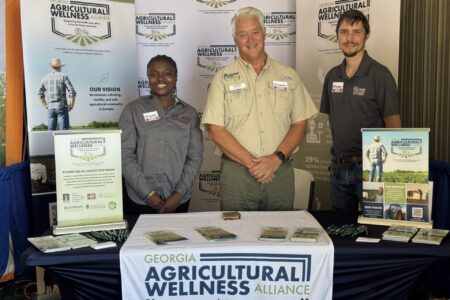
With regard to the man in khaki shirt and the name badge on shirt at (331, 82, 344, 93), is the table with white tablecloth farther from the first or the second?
the name badge on shirt at (331, 82, 344, 93)

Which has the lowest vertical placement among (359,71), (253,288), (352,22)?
(253,288)

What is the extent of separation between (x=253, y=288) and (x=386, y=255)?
520 mm

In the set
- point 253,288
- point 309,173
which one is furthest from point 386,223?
point 309,173

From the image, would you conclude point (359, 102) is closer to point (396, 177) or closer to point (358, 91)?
point (358, 91)

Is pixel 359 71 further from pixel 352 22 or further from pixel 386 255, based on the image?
pixel 386 255

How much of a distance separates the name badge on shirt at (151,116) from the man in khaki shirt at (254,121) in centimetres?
31

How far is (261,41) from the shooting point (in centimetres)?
245

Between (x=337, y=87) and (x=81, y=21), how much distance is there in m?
1.95

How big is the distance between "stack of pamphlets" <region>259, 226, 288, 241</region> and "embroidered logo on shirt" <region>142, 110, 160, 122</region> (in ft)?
3.39

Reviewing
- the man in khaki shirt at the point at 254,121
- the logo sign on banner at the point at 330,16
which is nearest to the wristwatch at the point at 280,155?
the man in khaki shirt at the point at 254,121

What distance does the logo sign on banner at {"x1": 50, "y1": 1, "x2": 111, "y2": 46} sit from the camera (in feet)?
10.7

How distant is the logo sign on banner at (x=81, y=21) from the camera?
3.26m

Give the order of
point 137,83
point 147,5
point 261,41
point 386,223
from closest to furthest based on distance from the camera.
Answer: point 386,223
point 261,41
point 137,83
point 147,5

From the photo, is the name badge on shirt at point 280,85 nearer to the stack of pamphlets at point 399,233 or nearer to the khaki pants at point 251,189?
the khaki pants at point 251,189
